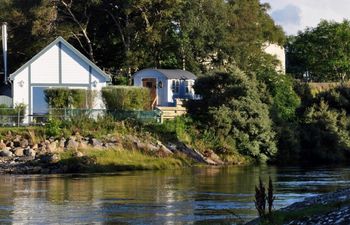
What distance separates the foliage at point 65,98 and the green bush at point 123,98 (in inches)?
74.0

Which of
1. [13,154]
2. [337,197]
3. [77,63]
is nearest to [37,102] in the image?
[77,63]

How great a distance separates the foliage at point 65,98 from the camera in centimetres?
6278

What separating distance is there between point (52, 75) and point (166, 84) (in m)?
12.7

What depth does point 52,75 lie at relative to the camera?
68125mm

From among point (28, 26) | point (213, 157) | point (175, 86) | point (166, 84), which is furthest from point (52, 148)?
point (28, 26)

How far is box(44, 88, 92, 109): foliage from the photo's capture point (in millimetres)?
62781

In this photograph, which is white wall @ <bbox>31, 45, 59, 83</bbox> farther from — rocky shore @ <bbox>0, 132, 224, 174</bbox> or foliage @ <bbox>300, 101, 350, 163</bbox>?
foliage @ <bbox>300, 101, 350, 163</bbox>

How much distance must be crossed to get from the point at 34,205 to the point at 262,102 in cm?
3639

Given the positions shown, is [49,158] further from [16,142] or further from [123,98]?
[123,98]

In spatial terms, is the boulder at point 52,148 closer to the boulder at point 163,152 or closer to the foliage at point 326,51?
the boulder at point 163,152

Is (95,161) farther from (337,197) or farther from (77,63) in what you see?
(337,197)

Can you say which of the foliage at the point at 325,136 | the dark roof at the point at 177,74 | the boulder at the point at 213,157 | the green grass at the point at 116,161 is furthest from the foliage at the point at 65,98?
the foliage at the point at 325,136

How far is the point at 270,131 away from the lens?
6341 centimetres

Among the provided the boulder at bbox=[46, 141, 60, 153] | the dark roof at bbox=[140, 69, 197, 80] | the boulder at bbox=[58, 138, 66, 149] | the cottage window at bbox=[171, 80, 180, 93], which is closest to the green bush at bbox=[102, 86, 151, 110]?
the boulder at bbox=[58, 138, 66, 149]
